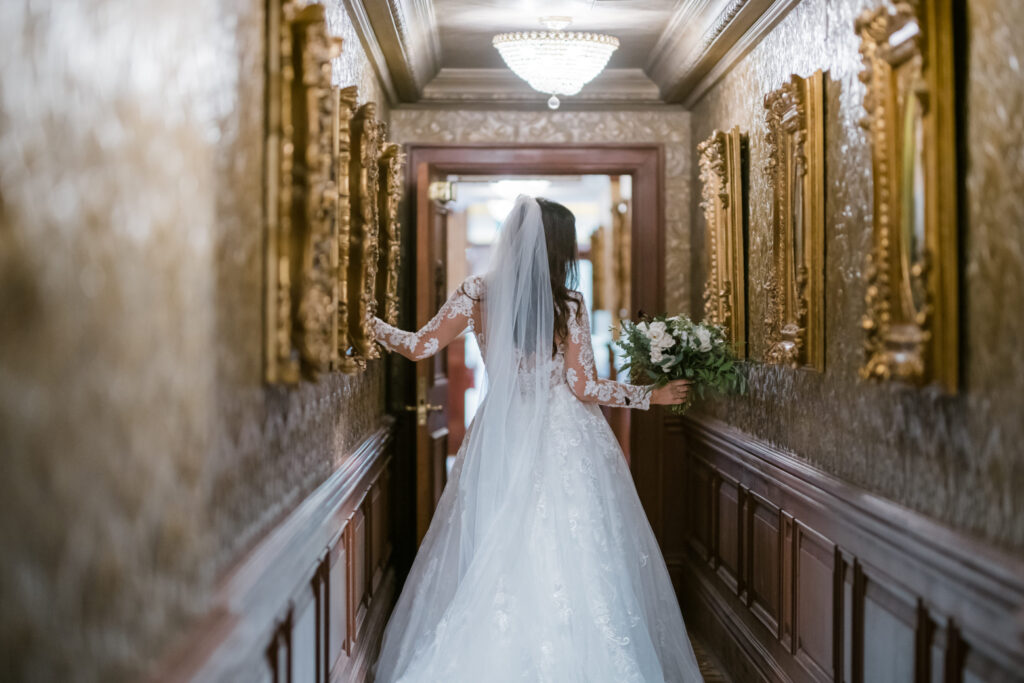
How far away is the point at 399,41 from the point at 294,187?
6.85 ft

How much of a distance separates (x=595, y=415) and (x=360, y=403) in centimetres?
93

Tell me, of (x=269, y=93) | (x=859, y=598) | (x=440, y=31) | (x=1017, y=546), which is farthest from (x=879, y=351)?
(x=440, y=31)

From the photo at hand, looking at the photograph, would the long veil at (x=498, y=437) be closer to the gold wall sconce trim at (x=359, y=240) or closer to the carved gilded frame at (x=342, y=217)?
the gold wall sconce trim at (x=359, y=240)

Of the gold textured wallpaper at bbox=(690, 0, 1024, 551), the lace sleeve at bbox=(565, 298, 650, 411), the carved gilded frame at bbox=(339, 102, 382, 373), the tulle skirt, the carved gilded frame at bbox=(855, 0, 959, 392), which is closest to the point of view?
the gold textured wallpaper at bbox=(690, 0, 1024, 551)

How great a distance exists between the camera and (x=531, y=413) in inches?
142

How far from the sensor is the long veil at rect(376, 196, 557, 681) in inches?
138

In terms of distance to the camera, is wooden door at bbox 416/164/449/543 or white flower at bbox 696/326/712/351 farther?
wooden door at bbox 416/164/449/543

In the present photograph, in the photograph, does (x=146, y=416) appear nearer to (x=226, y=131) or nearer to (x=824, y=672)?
(x=226, y=131)

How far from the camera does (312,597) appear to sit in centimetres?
251

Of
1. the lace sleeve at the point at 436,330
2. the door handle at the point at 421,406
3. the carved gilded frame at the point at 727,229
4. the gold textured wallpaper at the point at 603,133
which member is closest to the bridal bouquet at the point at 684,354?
the carved gilded frame at the point at 727,229

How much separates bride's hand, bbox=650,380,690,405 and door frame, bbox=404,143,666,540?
113 cm

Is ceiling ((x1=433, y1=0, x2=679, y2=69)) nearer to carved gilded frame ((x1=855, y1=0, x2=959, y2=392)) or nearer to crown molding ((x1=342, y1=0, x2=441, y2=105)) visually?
crown molding ((x1=342, y1=0, x2=441, y2=105))

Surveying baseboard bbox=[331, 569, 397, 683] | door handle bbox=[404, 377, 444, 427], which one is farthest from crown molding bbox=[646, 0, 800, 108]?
baseboard bbox=[331, 569, 397, 683]

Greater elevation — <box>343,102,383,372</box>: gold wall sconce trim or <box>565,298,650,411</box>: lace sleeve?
<box>343,102,383,372</box>: gold wall sconce trim
